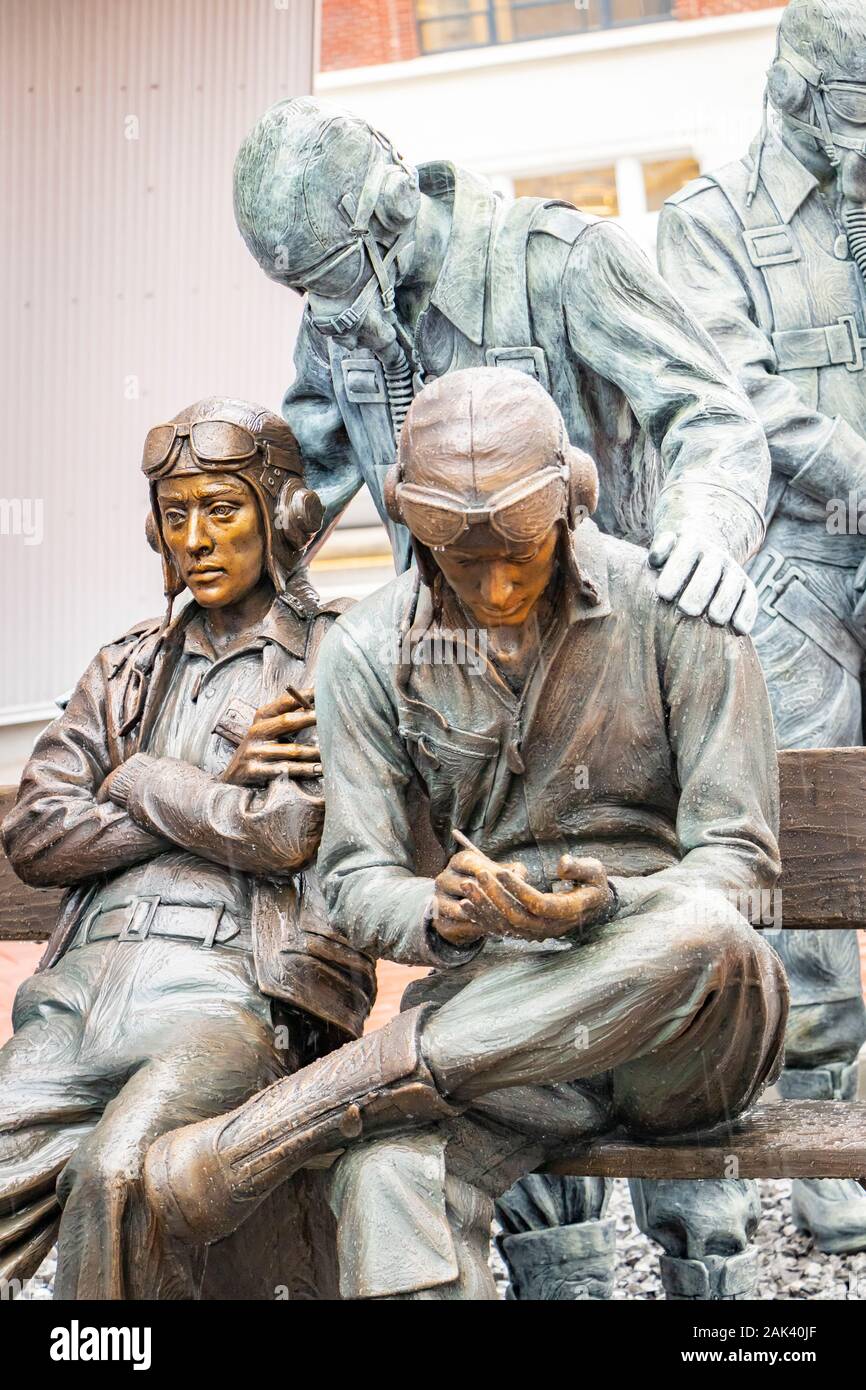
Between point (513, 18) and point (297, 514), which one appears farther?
point (513, 18)

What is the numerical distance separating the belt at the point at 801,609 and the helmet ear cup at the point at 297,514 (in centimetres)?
124

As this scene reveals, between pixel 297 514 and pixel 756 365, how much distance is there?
133 cm

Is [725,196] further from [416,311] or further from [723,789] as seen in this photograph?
[723,789]

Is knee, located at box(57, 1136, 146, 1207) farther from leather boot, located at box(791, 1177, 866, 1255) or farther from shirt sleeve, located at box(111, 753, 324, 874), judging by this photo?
leather boot, located at box(791, 1177, 866, 1255)

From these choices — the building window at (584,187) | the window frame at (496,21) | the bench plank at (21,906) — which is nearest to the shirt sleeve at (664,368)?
the bench plank at (21,906)

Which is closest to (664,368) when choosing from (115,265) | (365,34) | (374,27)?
(115,265)

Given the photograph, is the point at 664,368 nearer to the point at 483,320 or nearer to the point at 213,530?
the point at 483,320

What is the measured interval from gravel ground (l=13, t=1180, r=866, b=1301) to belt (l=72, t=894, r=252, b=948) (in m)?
1.13

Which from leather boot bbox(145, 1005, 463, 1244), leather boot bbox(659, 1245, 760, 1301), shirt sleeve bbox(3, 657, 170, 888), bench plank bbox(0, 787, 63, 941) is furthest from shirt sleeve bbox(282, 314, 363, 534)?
leather boot bbox(659, 1245, 760, 1301)

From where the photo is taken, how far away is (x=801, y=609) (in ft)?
14.3

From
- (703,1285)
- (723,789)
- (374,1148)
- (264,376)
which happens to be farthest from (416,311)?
(264,376)

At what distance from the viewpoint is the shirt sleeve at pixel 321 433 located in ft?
12.6

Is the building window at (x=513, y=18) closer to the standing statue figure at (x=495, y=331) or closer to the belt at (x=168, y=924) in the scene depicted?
the standing statue figure at (x=495, y=331)

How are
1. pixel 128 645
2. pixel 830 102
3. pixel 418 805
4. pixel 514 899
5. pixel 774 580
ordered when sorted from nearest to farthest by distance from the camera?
pixel 514 899, pixel 418 805, pixel 128 645, pixel 830 102, pixel 774 580
